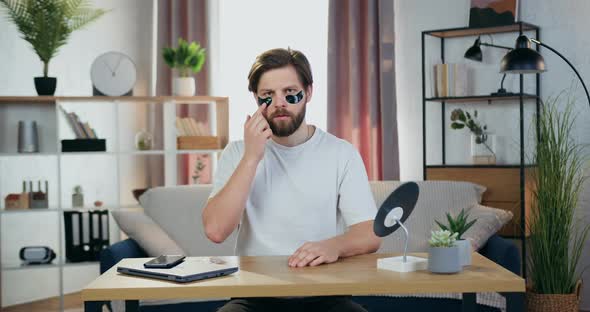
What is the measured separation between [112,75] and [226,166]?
2713mm

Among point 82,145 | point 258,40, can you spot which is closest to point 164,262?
point 82,145

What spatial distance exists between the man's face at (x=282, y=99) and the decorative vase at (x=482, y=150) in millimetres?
2444

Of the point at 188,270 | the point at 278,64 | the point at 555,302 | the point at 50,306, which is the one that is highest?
the point at 278,64

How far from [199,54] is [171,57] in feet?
0.59

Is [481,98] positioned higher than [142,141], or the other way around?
[481,98]

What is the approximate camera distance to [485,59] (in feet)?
15.7

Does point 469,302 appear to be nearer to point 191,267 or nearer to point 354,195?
point 354,195

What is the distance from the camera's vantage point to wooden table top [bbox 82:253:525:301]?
1.70 metres

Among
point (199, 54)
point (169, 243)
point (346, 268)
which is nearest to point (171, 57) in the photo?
point (199, 54)

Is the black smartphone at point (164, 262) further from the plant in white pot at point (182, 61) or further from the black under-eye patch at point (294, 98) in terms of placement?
the plant in white pot at point (182, 61)

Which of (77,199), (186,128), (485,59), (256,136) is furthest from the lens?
(186,128)

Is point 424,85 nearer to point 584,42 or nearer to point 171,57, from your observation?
point 584,42

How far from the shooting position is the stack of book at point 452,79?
4.60 metres

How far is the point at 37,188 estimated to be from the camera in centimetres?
516
